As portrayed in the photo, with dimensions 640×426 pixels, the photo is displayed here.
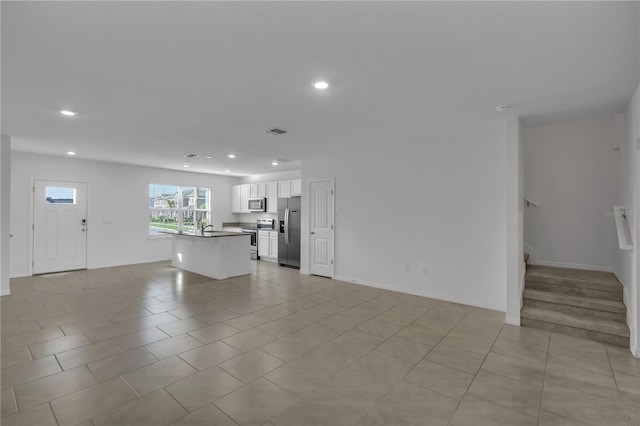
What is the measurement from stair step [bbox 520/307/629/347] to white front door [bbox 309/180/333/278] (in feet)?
11.8

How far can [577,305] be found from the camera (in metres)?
3.73

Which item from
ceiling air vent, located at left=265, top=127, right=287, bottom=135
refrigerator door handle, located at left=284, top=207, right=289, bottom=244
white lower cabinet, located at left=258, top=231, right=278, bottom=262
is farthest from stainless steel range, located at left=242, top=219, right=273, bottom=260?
ceiling air vent, located at left=265, top=127, right=287, bottom=135

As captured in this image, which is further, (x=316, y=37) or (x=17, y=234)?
(x=17, y=234)

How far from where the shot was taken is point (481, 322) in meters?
3.87

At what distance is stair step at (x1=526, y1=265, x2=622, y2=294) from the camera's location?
3883mm

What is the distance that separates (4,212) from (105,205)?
255cm

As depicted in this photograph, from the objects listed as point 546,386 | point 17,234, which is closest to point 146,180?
point 17,234

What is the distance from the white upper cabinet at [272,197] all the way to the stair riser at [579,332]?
253 inches

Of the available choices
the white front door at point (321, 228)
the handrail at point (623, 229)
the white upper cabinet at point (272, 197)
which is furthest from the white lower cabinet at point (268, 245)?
the handrail at point (623, 229)

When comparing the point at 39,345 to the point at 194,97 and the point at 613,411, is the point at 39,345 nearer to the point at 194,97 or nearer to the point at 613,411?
the point at 194,97

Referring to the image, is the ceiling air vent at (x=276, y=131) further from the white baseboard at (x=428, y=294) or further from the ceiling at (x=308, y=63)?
the white baseboard at (x=428, y=294)

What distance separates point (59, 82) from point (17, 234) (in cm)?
535

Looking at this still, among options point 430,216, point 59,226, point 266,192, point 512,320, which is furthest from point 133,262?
point 512,320

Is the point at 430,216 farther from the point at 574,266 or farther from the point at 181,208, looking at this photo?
the point at 181,208
